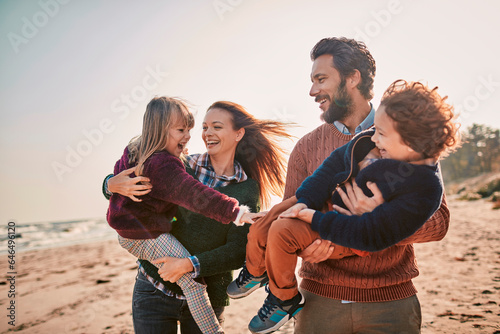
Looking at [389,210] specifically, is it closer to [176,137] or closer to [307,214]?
[307,214]

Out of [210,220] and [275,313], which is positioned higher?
[210,220]

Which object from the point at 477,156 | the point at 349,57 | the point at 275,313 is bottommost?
the point at 477,156

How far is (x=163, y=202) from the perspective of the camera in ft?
8.35

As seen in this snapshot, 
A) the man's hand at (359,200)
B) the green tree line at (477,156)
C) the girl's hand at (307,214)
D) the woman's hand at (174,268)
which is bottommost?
the green tree line at (477,156)

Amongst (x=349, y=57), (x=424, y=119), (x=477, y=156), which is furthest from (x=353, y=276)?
(x=477, y=156)

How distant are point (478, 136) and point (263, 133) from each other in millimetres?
40722

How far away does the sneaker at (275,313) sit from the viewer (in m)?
2.06

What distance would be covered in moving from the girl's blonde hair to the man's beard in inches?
46.0

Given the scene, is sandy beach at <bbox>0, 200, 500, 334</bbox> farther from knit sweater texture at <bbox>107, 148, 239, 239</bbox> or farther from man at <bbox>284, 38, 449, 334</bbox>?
knit sweater texture at <bbox>107, 148, 239, 239</bbox>

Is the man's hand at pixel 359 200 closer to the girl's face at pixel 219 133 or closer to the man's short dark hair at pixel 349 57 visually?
the man's short dark hair at pixel 349 57

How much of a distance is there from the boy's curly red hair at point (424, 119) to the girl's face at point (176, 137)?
1.61 m

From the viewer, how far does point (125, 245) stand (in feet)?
8.60

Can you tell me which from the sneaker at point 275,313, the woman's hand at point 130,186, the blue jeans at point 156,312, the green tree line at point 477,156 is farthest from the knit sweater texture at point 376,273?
the green tree line at point 477,156

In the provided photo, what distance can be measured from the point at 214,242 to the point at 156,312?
0.68 meters
